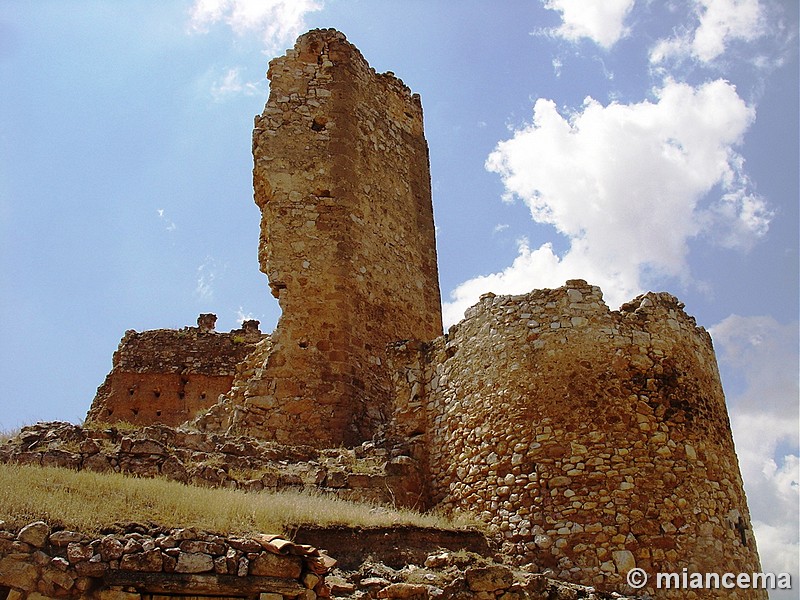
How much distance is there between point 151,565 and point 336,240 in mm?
7493

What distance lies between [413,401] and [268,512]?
368 cm

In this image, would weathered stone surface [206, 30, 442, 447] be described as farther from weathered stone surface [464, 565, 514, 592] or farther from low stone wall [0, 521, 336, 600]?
low stone wall [0, 521, 336, 600]

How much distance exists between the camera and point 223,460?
933 cm

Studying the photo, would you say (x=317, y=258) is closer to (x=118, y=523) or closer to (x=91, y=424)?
(x=91, y=424)

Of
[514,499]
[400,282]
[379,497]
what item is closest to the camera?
[514,499]

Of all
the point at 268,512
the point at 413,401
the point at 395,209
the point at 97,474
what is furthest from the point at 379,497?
the point at 395,209

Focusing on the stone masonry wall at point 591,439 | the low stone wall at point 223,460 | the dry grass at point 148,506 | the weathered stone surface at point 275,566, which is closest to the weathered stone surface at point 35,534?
the dry grass at point 148,506

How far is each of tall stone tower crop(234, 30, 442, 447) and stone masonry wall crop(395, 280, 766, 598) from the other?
2.24 m

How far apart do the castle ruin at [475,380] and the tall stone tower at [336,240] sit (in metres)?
0.03

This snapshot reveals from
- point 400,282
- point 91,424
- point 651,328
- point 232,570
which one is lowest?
point 232,570

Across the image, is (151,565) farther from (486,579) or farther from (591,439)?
(591,439)

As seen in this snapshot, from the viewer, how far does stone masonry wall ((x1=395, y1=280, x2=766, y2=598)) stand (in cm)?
820

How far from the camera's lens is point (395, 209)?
14211 mm

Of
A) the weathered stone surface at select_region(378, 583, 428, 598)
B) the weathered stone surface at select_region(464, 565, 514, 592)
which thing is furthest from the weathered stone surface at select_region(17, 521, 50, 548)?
the weathered stone surface at select_region(464, 565, 514, 592)
